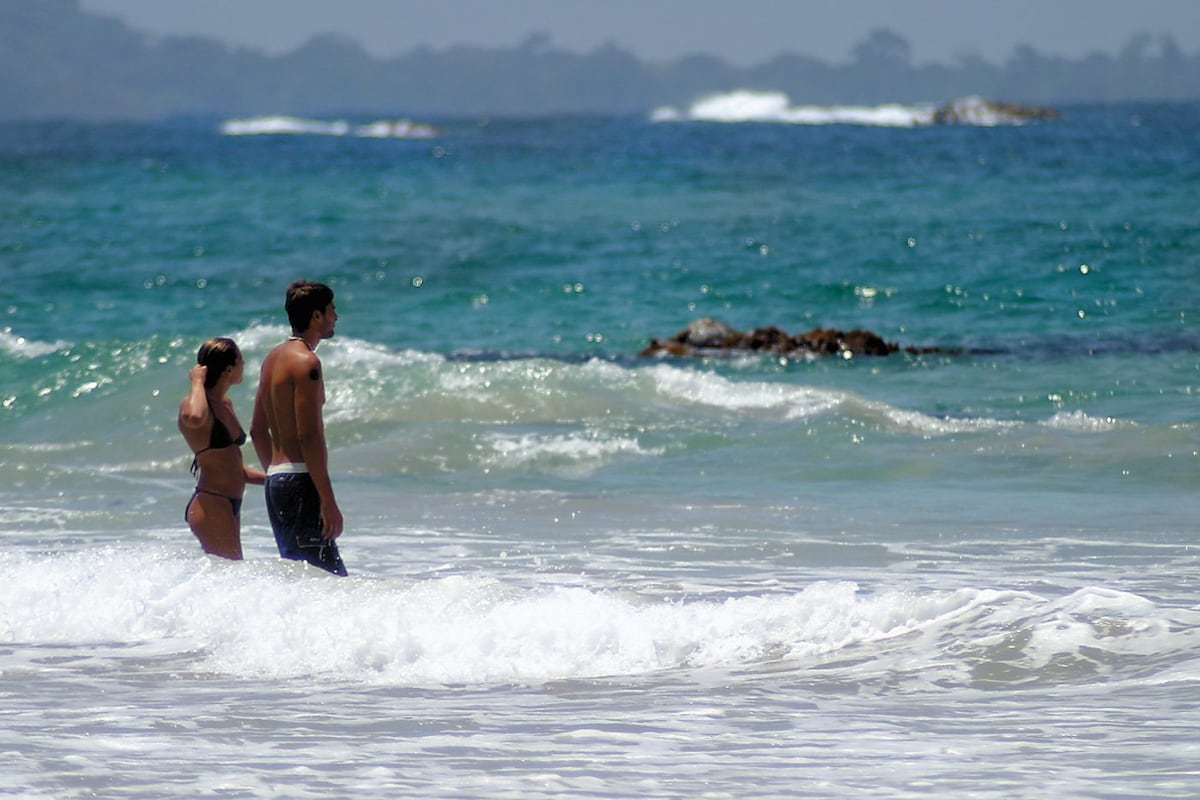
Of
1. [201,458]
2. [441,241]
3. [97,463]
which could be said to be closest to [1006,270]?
[441,241]

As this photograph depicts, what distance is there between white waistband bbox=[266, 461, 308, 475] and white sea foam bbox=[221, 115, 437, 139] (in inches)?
3593

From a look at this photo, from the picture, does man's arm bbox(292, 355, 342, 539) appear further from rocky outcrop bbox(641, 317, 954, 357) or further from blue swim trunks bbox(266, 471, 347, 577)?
rocky outcrop bbox(641, 317, 954, 357)

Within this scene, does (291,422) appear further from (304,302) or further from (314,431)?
(304,302)

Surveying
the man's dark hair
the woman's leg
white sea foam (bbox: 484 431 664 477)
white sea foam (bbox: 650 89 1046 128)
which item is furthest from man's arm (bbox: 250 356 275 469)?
white sea foam (bbox: 650 89 1046 128)

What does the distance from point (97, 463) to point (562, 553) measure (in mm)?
5080

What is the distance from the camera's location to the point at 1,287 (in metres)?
24.2

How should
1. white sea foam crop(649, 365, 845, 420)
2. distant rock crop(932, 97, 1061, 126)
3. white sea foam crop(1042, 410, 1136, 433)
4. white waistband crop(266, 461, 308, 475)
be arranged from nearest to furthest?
1. white waistband crop(266, 461, 308, 475)
2. white sea foam crop(1042, 410, 1136, 433)
3. white sea foam crop(649, 365, 845, 420)
4. distant rock crop(932, 97, 1061, 126)

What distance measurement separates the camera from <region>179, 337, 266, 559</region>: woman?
6680 millimetres

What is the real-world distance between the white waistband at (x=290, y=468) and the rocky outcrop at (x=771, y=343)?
10890mm

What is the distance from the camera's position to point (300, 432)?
6.19 metres

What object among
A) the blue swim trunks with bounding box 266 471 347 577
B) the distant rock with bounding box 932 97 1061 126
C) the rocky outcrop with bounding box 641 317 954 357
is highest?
the distant rock with bounding box 932 97 1061 126

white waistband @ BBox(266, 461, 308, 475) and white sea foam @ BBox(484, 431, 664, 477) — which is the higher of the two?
white waistband @ BBox(266, 461, 308, 475)

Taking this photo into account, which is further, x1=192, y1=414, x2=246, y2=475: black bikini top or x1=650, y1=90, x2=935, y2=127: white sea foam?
x1=650, y1=90, x2=935, y2=127: white sea foam

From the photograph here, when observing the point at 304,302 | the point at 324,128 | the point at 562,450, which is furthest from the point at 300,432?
the point at 324,128
